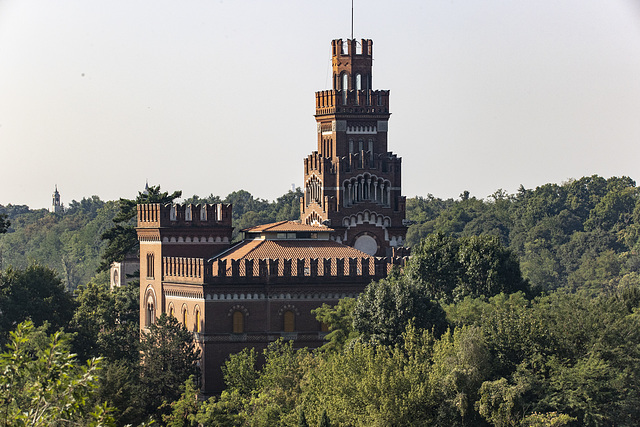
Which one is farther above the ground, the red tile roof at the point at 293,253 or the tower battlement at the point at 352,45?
the tower battlement at the point at 352,45

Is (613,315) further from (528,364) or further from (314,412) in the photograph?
(314,412)

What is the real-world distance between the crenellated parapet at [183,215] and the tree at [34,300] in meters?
7.14

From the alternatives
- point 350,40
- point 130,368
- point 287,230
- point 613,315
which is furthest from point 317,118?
point 613,315

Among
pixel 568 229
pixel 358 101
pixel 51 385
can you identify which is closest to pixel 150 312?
pixel 358 101

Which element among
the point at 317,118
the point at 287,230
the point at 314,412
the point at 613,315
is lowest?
the point at 314,412

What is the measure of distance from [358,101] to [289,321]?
25166 millimetres

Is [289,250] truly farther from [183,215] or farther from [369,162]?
[369,162]

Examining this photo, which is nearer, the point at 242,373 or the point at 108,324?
the point at 242,373

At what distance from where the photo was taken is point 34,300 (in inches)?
3216

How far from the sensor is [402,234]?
93.4m

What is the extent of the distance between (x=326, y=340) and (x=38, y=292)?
65.8 feet

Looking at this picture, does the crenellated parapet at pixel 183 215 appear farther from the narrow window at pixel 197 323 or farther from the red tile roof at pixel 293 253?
the narrow window at pixel 197 323

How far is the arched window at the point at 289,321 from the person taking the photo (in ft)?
244

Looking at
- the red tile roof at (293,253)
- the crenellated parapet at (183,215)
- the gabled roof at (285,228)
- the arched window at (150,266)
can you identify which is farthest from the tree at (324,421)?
the arched window at (150,266)
